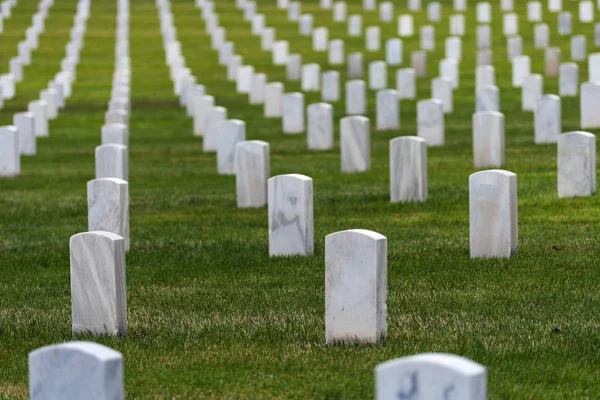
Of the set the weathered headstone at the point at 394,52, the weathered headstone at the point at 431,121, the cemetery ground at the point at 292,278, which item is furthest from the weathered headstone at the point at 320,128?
the weathered headstone at the point at 394,52

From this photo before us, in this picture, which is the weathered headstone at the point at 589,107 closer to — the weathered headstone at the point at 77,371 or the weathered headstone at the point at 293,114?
the weathered headstone at the point at 293,114

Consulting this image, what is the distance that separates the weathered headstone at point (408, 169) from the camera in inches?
587

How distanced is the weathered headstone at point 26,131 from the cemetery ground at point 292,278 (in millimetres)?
331

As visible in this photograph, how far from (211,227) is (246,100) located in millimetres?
16104

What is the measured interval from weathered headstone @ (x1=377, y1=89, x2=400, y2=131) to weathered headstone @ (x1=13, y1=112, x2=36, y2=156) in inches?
221

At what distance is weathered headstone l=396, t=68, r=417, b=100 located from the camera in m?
28.9

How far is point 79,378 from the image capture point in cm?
537

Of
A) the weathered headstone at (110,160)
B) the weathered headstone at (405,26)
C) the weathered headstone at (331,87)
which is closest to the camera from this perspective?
the weathered headstone at (110,160)

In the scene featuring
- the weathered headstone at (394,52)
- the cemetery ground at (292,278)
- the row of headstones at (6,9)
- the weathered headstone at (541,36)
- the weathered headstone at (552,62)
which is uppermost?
the row of headstones at (6,9)

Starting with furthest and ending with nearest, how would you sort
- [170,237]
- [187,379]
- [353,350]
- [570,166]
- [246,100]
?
1. [246,100]
2. [570,166]
3. [170,237]
4. [353,350]
5. [187,379]

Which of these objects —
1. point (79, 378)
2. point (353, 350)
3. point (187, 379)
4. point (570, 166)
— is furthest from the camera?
point (570, 166)

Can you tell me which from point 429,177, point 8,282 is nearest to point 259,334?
point 8,282

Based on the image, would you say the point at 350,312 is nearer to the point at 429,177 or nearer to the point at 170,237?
the point at 170,237

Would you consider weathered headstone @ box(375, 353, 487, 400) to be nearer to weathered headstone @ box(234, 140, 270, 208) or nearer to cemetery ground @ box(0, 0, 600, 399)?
cemetery ground @ box(0, 0, 600, 399)
